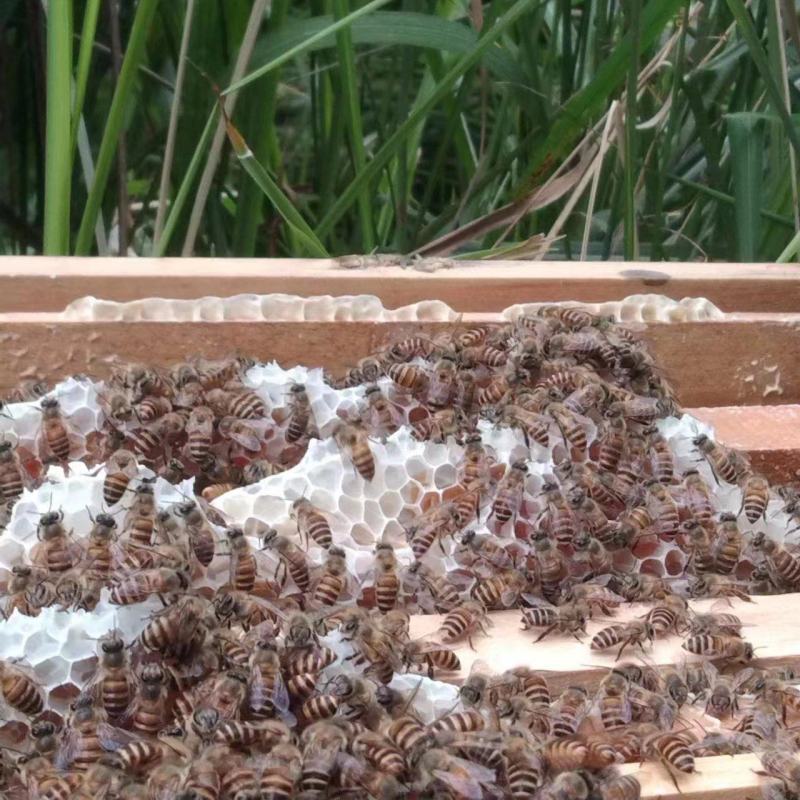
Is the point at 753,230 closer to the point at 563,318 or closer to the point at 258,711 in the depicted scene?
the point at 563,318

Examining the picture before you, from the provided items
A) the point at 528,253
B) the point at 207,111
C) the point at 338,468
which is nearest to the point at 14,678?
the point at 338,468

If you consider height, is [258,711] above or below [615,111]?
below

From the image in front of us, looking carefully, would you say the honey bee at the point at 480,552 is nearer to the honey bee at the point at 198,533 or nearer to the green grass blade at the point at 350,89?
the honey bee at the point at 198,533

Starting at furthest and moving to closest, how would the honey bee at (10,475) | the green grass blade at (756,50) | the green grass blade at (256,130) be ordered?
Result: the green grass blade at (256,130) < the green grass blade at (756,50) < the honey bee at (10,475)

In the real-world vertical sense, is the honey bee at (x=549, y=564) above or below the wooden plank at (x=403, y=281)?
below

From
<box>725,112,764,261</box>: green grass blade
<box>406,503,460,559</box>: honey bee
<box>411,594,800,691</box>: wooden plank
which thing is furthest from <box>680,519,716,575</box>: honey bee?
<box>725,112,764,261</box>: green grass blade

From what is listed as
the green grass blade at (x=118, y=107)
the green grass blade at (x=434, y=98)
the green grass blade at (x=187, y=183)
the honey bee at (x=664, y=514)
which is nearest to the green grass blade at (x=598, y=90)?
the green grass blade at (x=434, y=98)

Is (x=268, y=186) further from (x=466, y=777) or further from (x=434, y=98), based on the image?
(x=466, y=777)
